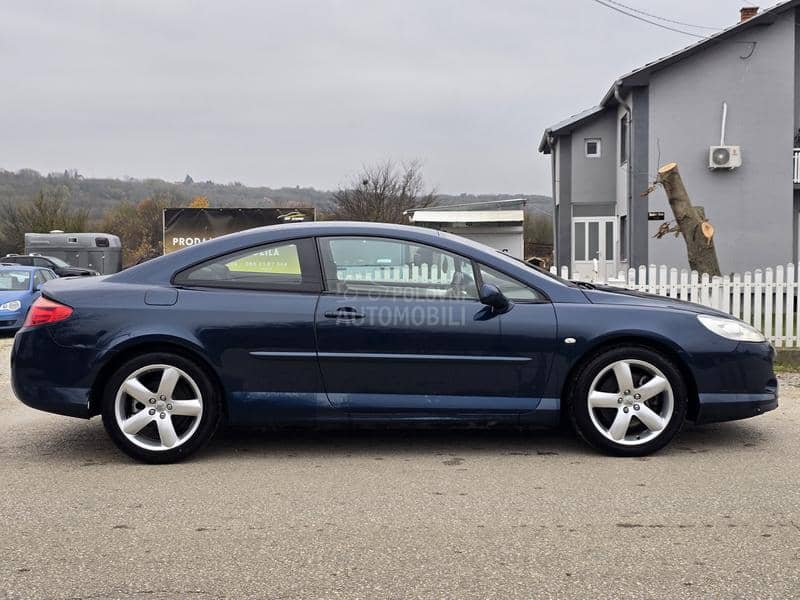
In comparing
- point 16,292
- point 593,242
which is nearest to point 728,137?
point 593,242

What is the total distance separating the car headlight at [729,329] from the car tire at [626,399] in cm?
39

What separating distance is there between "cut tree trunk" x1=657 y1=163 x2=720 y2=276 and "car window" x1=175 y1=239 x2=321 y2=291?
33.2 ft

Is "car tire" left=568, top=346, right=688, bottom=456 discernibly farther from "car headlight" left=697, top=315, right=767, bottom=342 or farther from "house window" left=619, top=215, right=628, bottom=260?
"house window" left=619, top=215, right=628, bottom=260

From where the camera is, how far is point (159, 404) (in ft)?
15.6

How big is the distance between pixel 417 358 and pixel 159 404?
1595 mm

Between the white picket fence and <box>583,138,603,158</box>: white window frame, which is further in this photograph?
<box>583,138,603,158</box>: white window frame

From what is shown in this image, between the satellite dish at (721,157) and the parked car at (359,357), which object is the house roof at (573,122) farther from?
the parked car at (359,357)

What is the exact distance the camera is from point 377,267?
504cm

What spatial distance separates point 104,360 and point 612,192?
76.1 feet

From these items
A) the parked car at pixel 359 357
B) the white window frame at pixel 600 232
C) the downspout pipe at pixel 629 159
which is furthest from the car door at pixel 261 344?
the white window frame at pixel 600 232

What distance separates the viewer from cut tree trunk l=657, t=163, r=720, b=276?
13.5 meters

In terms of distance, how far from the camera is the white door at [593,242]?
2556cm

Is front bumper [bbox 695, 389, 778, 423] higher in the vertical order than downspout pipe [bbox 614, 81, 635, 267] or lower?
lower

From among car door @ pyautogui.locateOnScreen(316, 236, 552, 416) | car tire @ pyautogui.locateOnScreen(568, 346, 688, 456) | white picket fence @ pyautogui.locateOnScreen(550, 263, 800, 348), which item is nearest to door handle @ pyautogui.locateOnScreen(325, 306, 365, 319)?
car door @ pyautogui.locateOnScreen(316, 236, 552, 416)
